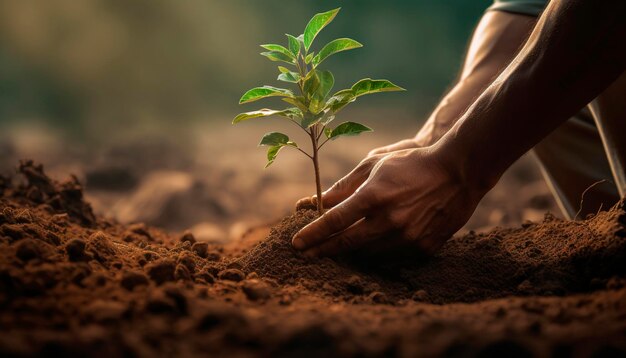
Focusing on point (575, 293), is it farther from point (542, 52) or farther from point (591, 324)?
point (542, 52)

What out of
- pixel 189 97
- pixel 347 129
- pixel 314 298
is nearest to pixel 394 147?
pixel 347 129

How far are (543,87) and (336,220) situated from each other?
0.65 metres

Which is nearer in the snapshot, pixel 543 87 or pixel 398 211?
pixel 543 87

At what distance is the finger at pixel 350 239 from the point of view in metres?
1.51

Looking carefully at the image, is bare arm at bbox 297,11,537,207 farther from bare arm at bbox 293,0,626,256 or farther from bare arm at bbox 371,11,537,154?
bare arm at bbox 293,0,626,256

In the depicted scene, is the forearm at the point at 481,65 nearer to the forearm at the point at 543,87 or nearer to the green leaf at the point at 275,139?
the forearm at the point at 543,87

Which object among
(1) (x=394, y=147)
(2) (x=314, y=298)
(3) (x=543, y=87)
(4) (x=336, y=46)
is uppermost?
(4) (x=336, y=46)

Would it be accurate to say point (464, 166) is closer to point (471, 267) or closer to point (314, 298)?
point (471, 267)

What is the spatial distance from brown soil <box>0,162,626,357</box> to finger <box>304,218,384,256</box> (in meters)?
0.04

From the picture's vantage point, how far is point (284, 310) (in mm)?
1126

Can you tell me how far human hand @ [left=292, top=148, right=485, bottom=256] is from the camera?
1.48 m

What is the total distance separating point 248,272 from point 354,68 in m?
11.1

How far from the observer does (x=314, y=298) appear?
1.29 meters

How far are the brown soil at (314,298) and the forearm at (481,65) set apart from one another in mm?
504
